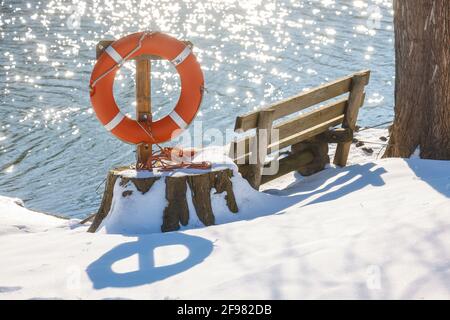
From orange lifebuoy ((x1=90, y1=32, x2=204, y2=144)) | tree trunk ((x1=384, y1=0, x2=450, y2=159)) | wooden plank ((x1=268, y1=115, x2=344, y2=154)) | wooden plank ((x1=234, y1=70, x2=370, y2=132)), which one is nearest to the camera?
orange lifebuoy ((x1=90, y1=32, x2=204, y2=144))

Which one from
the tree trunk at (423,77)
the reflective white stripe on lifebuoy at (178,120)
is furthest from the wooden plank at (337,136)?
the reflective white stripe on lifebuoy at (178,120)

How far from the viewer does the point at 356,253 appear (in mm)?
5879

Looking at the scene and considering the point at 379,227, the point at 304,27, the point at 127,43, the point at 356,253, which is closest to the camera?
the point at 356,253

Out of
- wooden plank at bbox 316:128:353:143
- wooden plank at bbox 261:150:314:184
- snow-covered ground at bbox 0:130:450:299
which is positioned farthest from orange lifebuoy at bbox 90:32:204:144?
wooden plank at bbox 316:128:353:143

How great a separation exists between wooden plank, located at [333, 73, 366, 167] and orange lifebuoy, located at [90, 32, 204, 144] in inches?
103

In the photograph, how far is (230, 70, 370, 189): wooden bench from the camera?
8891mm

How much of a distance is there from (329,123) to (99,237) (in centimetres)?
389

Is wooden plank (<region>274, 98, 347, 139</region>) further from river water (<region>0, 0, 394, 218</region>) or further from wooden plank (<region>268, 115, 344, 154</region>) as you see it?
river water (<region>0, 0, 394, 218</region>)

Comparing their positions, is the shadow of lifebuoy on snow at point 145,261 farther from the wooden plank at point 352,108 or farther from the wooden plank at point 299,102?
the wooden plank at point 352,108

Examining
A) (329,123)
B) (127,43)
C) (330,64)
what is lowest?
(330,64)

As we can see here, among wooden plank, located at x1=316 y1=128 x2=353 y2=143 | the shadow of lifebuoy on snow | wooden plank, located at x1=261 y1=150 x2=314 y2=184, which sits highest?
the shadow of lifebuoy on snow

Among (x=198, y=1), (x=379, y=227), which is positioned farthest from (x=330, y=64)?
(x=379, y=227)

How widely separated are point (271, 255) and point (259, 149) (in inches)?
114

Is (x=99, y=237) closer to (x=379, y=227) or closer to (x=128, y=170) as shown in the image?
(x=128, y=170)
